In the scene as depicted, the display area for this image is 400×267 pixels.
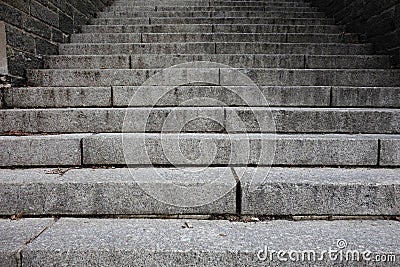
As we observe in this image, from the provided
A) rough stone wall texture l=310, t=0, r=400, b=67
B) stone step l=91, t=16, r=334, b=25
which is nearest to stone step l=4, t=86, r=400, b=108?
rough stone wall texture l=310, t=0, r=400, b=67

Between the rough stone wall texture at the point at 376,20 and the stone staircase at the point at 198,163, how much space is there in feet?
0.80

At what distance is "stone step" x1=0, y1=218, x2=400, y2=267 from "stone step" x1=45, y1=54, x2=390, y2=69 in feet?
7.49

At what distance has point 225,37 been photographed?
4102 mm

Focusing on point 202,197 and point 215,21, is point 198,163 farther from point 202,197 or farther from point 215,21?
point 215,21

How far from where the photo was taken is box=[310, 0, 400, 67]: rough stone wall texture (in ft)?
11.2

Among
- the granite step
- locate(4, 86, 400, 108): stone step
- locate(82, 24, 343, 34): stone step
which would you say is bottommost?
locate(4, 86, 400, 108): stone step

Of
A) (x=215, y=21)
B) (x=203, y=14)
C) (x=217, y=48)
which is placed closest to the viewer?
(x=217, y=48)

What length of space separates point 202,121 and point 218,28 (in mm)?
2499

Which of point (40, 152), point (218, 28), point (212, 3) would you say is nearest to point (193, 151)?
point (40, 152)

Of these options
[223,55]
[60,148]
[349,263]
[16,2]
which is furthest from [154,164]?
[16,2]

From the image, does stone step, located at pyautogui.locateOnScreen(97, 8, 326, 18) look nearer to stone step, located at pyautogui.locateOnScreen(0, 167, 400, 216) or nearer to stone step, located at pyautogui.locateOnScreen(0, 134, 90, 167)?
stone step, located at pyautogui.locateOnScreen(0, 134, 90, 167)

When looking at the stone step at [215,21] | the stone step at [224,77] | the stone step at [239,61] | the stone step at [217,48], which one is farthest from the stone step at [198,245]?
the stone step at [215,21]

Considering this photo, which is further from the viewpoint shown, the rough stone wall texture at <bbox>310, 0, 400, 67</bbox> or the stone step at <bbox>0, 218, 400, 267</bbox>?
the rough stone wall texture at <bbox>310, 0, 400, 67</bbox>

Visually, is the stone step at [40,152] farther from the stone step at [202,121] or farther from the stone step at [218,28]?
the stone step at [218,28]
